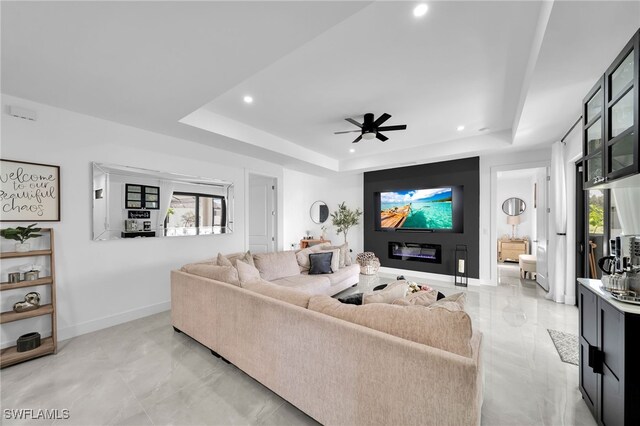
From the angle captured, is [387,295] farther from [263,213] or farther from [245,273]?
[263,213]

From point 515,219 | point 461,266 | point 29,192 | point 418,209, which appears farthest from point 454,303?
point 515,219

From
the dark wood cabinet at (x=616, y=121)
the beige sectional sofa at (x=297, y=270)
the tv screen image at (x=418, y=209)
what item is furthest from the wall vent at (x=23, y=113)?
the tv screen image at (x=418, y=209)

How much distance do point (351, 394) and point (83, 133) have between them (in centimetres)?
382

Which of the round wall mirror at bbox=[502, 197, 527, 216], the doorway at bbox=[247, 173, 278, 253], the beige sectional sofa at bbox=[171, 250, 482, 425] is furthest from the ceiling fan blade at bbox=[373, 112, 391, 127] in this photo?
the round wall mirror at bbox=[502, 197, 527, 216]

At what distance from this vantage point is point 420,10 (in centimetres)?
175

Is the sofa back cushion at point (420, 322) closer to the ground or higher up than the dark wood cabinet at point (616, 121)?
closer to the ground

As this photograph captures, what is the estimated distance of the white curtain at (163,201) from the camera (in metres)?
3.57

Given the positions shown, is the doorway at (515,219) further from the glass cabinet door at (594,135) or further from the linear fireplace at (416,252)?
the glass cabinet door at (594,135)

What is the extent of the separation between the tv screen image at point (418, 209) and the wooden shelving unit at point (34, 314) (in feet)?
18.2

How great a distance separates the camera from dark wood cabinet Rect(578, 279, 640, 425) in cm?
125

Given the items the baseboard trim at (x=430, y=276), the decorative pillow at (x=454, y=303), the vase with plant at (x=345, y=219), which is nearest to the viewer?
the decorative pillow at (x=454, y=303)

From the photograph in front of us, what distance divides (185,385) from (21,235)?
84.1 inches

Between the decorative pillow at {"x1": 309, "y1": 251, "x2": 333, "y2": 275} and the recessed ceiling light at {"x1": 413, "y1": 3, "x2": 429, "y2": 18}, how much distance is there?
128 inches

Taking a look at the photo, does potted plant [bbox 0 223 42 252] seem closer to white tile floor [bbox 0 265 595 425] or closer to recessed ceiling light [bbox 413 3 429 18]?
white tile floor [bbox 0 265 595 425]
